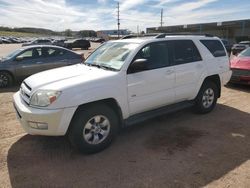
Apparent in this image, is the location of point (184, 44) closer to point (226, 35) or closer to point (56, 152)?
point (56, 152)

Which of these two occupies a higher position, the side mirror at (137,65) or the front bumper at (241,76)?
the side mirror at (137,65)

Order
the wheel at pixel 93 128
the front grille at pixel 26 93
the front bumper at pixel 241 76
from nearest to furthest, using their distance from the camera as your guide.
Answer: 1. the wheel at pixel 93 128
2. the front grille at pixel 26 93
3. the front bumper at pixel 241 76

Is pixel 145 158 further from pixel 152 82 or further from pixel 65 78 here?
pixel 65 78

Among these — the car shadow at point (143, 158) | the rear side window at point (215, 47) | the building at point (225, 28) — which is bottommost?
the car shadow at point (143, 158)

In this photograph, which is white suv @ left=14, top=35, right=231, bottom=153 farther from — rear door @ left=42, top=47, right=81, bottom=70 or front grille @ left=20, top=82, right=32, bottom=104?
rear door @ left=42, top=47, right=81, bottom=70

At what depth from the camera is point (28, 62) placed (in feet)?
30.6

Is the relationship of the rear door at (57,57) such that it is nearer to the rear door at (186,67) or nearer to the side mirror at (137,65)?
the rear door at (186,67)

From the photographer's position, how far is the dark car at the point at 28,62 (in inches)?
356

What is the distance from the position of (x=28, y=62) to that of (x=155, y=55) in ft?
20.1

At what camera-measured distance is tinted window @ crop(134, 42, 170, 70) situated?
4621 mm

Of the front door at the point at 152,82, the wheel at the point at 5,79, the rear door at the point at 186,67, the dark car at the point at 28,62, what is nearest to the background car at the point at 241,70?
the rear door at the point at 186,67

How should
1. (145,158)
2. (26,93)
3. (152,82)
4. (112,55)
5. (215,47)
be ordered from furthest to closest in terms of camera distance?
(215,47), (112,55), (152,82), (26,93), (145,158)

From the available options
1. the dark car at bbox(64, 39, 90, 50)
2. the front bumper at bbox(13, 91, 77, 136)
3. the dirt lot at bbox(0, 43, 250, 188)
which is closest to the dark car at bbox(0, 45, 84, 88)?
the dirt lot at bbox(0, 43, 250, 188)

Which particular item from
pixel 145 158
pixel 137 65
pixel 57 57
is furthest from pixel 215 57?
pixel 57 57
